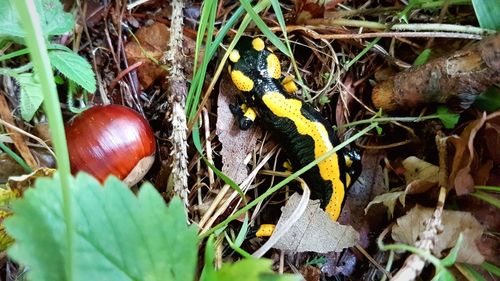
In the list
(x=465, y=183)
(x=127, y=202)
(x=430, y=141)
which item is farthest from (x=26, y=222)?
(x=430, y=141)

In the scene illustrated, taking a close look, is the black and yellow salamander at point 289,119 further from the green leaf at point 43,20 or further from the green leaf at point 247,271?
the green leaf at point 247,271

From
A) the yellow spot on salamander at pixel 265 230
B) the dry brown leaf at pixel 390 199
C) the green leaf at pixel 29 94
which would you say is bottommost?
the yellow spot on salamander at pixel 265 230

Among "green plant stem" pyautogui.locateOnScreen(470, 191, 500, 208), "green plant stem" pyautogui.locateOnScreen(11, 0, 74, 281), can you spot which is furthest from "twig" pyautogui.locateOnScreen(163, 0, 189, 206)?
"green plant stem" pyautogui.locateOnScreen(470, 191, 500, 208)

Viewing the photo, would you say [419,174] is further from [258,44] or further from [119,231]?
[119,231]

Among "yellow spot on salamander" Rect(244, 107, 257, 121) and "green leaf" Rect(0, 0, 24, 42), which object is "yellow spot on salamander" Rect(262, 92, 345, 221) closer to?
"yellow spot on salamander" Rect(244, 107, 257, 121)

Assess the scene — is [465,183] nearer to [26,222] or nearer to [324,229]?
[324,229]

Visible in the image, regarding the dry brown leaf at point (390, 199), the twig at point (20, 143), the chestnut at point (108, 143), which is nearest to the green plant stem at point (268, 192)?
the dry brown leaf at point (390, 199)
